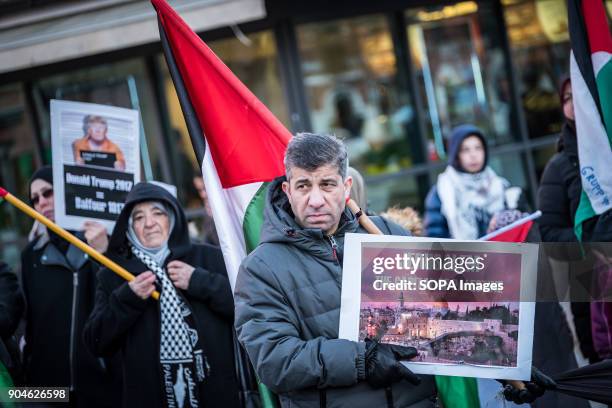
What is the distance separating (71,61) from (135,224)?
17.4ft

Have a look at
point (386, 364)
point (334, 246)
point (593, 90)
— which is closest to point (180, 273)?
point (334, 246)

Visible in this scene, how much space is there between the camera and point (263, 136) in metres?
3.75

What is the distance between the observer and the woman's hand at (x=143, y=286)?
4066 millimetres

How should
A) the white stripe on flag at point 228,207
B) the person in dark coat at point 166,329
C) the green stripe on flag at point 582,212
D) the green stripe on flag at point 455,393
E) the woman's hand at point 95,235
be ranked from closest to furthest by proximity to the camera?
the green stripe on flag at point 455,393, the white stripe on flag at point 228,207, the person in dark coat at point 166,329, the green stripe on flag at point 582,212, the woman's hand at point 95,235

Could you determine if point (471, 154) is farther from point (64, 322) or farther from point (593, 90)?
point (64, 322)

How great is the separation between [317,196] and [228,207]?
32.8 inches

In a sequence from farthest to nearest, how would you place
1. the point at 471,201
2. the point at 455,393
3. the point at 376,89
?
the point at 376,89 → the point at 471,201 → the point at 455,393

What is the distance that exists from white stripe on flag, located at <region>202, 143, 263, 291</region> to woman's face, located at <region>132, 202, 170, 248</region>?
0.76 metres

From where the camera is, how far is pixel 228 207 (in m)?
A: 3.74

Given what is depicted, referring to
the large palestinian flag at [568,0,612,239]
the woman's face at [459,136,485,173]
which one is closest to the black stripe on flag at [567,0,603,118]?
the large palestinian flag at [568,0,612,239]

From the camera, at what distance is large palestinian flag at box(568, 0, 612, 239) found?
4020 millimetres

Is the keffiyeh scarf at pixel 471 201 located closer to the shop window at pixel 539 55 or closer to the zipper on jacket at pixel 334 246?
the zipper on jacket at pixel 334 246

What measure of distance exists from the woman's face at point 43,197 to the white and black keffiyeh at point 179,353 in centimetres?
128

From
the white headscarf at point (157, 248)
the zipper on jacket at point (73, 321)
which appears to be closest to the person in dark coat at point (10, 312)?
the zipper on jacket at point (73, 321)
